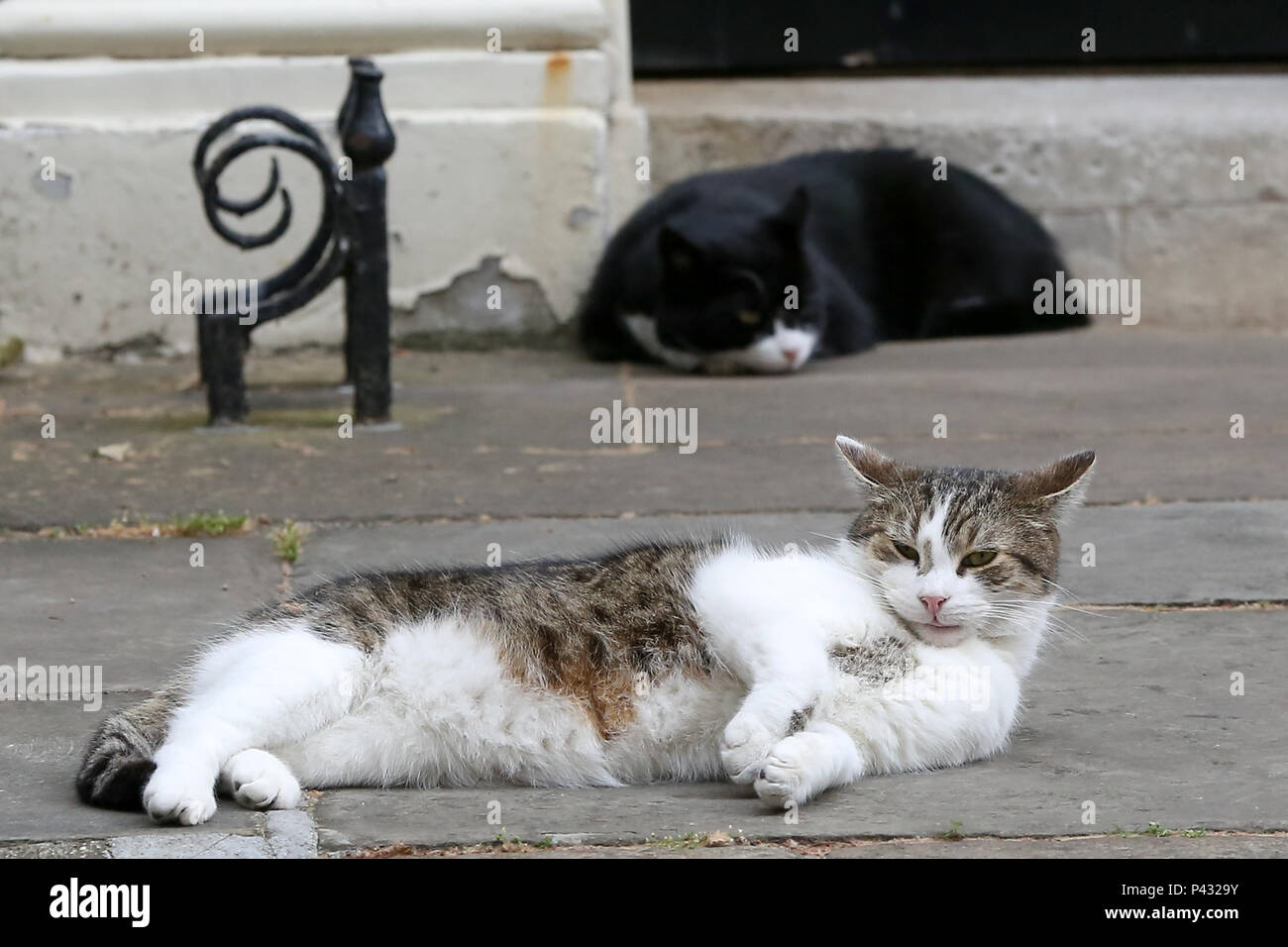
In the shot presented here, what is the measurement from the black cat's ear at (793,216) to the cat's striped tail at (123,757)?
15.8 feet

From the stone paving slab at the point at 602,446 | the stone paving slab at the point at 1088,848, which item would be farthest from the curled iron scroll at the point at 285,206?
the stone paving slab at the point at 1088,848

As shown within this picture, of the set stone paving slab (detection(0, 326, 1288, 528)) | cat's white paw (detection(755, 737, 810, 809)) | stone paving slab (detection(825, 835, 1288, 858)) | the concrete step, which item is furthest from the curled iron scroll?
stone paving slab (detection(825, 835, 1288, 858))

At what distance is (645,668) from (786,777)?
0.50m

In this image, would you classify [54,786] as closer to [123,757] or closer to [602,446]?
[123,757]

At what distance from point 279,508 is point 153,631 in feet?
3.80

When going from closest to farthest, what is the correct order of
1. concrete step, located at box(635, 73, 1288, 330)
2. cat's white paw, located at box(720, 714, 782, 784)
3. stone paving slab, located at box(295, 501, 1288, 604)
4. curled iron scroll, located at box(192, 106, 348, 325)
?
cat's white paw, located at box(720, 714, 782, 784), stone paving slab, located at box(295, 501, 1288, 604), curled iron scroll, located at box(192, 106, 348, 325), concrete step, located at box(635, 73, 1288, 330)

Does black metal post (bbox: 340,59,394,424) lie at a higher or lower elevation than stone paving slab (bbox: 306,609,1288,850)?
higher

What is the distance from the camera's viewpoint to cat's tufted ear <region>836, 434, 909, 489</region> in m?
3.47

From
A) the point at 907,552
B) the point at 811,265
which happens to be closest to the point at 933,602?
the point at 907,552

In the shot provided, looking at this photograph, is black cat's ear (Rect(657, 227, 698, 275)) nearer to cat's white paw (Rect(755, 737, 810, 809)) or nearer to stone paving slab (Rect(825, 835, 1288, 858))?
cat's white paw (Rect(755, 737, 810, 809))

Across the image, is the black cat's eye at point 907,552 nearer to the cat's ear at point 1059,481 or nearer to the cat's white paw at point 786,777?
the cat's ear at point 1059,481

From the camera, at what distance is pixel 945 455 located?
5.43 metres

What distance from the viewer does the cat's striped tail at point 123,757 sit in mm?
2680

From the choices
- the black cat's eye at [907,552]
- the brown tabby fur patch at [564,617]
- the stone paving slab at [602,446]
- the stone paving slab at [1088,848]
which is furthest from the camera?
the stone paving slab at [602,446]
